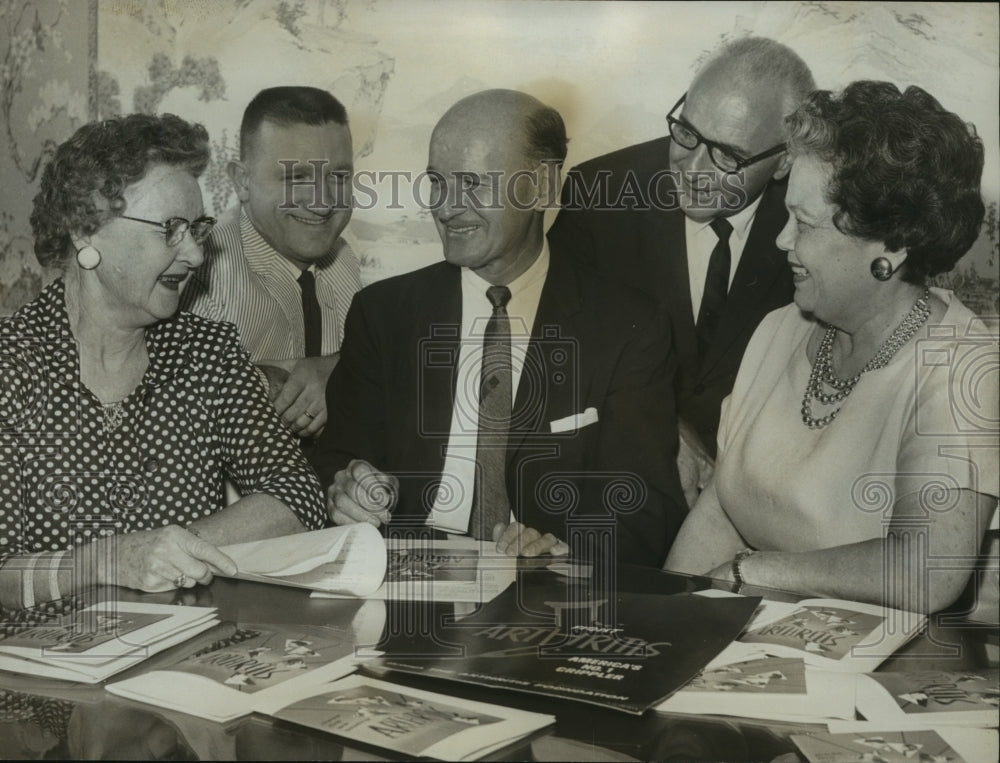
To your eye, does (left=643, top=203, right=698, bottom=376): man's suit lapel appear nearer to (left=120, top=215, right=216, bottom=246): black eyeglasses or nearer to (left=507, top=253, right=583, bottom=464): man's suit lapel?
(left=507, top=253, right=583, bottom=464): man's suit lapel

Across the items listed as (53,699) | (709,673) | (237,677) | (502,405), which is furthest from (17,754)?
(502,405)

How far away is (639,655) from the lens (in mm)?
1722

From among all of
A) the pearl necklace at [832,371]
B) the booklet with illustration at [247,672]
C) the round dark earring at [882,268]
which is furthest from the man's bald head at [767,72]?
the booklet with illustration at [247,672]

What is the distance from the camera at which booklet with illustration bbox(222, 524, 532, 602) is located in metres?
2.02

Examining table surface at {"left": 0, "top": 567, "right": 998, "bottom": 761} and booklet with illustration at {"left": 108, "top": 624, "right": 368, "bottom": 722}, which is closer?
table surface at {"left": 0, "top": 567, "right": 998, "bottom": 761}

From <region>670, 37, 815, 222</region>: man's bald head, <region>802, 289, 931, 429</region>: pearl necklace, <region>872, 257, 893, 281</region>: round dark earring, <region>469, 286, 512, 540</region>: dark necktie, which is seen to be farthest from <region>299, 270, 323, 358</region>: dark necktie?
<region>872, 257, 893, 281</region>: round dark earring

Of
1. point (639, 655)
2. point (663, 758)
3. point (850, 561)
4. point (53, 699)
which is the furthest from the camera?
point (850, 561)

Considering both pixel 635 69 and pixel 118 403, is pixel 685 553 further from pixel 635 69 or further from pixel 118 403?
pixel 118 403

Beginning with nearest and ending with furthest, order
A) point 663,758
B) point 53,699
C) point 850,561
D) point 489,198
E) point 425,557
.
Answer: point 663,758 < point 53,699 < point 850,561 < point 425,557 < point 489,198

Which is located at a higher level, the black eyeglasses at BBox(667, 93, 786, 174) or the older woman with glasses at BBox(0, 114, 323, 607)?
the black eyeglasses at BBox(667, 93, 786, 174)

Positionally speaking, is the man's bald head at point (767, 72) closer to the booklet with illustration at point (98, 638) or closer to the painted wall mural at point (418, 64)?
the painted wall mural at point (418, 64)

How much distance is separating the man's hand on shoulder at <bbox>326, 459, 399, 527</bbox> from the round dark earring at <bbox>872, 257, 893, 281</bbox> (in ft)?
3.81

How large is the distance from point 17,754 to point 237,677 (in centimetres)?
33

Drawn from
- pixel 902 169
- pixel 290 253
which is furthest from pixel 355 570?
pixel 902 169
